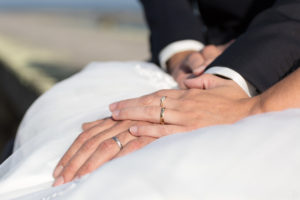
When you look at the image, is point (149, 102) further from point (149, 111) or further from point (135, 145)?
point (135, 145)

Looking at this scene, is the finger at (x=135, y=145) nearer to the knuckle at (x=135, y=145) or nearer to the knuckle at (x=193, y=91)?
the knuckle at (x=135, y=145)

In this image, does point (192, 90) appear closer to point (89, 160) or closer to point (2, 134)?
point (89, 160)

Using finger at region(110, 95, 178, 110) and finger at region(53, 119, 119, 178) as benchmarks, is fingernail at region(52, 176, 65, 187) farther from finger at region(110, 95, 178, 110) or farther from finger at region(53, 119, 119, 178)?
finger at region(110, 95, 178, 110)

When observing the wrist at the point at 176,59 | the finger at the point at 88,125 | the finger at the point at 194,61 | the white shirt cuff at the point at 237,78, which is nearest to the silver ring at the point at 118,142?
the finger at the point at 88,125

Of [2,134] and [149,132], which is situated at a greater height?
[149,132]

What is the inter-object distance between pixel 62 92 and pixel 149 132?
1.28 feet

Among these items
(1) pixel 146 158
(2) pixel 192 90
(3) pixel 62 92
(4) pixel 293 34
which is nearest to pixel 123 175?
(1) pixel 146 158

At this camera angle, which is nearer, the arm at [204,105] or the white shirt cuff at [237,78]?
the arm at [204,105]

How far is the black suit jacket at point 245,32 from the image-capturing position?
43.3 inches

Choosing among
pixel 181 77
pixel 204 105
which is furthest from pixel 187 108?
pixel 181 77

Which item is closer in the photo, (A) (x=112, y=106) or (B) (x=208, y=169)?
(B) (x=208, y=169)

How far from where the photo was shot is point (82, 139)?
966mm

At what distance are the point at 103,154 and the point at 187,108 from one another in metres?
0.21

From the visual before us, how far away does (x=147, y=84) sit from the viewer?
126 centimetres
